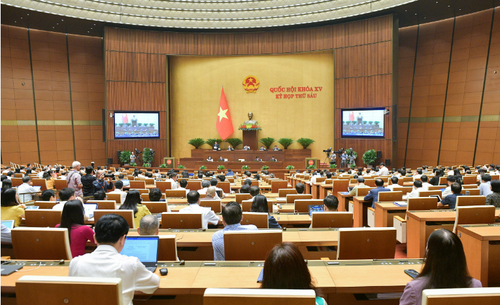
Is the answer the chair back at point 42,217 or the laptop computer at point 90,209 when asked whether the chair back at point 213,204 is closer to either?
the laptop computer at point 90,209

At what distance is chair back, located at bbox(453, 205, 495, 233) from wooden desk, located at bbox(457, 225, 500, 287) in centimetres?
65

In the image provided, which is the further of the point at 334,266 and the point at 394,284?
the point at 334,266

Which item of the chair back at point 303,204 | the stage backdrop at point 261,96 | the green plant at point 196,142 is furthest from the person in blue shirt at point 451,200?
the green plant at point 196,142

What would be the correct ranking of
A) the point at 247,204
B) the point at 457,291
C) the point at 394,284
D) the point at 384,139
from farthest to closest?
the point at 384,139, the point at 247,204, the point at 394,284, the point at 457,291

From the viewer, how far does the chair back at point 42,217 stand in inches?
164

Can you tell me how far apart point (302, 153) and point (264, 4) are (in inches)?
300

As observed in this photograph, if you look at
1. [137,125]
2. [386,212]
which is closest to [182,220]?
[386,212]

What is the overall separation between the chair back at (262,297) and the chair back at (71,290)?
50 centimetres

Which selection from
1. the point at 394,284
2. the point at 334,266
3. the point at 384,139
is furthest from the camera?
the point at 384,139

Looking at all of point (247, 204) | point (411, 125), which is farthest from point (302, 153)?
point (247, 204)

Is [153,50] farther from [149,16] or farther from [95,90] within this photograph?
[95,90]

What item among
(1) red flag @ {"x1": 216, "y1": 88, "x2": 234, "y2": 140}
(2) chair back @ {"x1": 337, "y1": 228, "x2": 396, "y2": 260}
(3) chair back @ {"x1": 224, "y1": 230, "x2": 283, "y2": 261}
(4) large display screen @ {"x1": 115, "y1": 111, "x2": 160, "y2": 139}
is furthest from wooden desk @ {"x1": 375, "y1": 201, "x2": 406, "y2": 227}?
(4) large display screen @ {"x1": 115, "y1": 111, "x2": 160, "y2": 139}

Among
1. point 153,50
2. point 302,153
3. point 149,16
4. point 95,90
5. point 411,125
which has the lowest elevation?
point 302,153

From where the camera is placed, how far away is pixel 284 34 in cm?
1933
